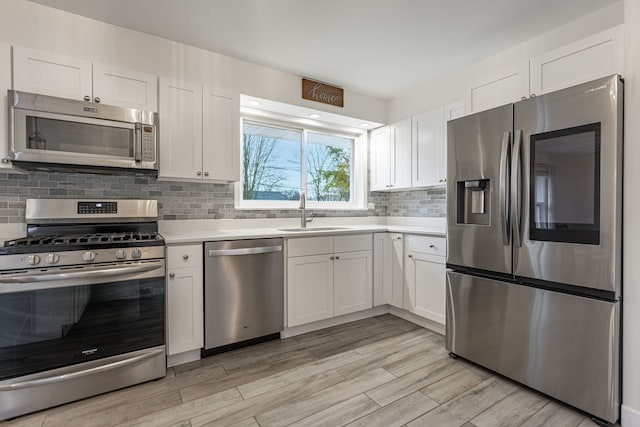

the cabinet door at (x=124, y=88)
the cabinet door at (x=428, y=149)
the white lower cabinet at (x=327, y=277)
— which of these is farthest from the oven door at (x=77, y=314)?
the cabinet door at (x=428, y=149)

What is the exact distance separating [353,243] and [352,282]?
1.24 feet

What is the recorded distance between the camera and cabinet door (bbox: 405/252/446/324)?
2682 millimetres

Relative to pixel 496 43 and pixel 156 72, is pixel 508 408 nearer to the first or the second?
pixel 496 43

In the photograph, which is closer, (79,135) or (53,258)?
(53,258)

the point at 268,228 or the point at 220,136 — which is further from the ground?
the point at 220,136

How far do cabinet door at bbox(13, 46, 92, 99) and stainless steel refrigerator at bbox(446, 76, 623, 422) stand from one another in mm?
2596

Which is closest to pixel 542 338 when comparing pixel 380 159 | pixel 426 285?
pixel 426 285

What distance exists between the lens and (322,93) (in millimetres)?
3164

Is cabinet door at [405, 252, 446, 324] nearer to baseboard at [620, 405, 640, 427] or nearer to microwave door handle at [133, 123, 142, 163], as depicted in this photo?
baseboard at [620, 405, 640, 427]

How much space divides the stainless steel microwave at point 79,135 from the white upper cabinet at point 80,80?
0.10 m

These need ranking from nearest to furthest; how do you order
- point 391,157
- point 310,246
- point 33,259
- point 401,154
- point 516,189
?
point 33,259 → point 516,189 → point 310,246 → point 401,154 → point 391,157

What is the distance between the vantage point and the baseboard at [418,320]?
110 inches

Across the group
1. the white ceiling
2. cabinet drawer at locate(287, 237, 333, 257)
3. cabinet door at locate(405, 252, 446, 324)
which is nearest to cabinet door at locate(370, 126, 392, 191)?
the white ceiling

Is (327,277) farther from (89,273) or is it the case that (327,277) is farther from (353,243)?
(89,273)
